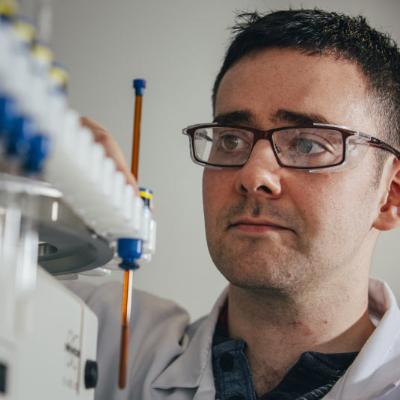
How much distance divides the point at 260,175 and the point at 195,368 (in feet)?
1.34

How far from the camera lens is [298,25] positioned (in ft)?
4.29

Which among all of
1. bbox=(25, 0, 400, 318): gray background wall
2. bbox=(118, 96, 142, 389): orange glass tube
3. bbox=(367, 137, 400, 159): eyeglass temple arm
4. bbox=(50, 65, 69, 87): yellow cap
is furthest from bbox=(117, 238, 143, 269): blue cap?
bbox=(25, 0, 400, 318): gray background wall

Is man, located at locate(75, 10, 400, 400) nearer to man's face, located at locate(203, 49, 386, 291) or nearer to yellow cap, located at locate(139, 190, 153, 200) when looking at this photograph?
man's face, located at locate(203, 49, 386, 291)

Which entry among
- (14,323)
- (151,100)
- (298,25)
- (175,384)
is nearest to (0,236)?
(14,323)

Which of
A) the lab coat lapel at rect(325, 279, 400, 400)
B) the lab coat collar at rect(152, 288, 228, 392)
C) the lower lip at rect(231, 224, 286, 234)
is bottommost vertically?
the lab coat collar at rect(152, 288, 228, 392)

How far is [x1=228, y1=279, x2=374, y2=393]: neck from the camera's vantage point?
126cm

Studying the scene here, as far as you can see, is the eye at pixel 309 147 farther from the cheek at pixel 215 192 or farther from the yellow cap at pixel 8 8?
the yellow cap at pixel 8 8

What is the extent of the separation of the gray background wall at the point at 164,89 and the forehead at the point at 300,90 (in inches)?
18.3

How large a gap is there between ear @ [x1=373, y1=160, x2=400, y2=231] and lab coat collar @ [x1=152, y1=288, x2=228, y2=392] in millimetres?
399

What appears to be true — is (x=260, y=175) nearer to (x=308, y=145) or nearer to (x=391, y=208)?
(x=308, y=145)

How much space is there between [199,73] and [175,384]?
90cm

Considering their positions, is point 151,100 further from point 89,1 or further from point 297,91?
point 297,91

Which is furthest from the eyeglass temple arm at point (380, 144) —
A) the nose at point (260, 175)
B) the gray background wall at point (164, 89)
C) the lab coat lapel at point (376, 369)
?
the gray background wall at point (164, 89)

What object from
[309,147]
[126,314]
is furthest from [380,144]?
[126,314]
